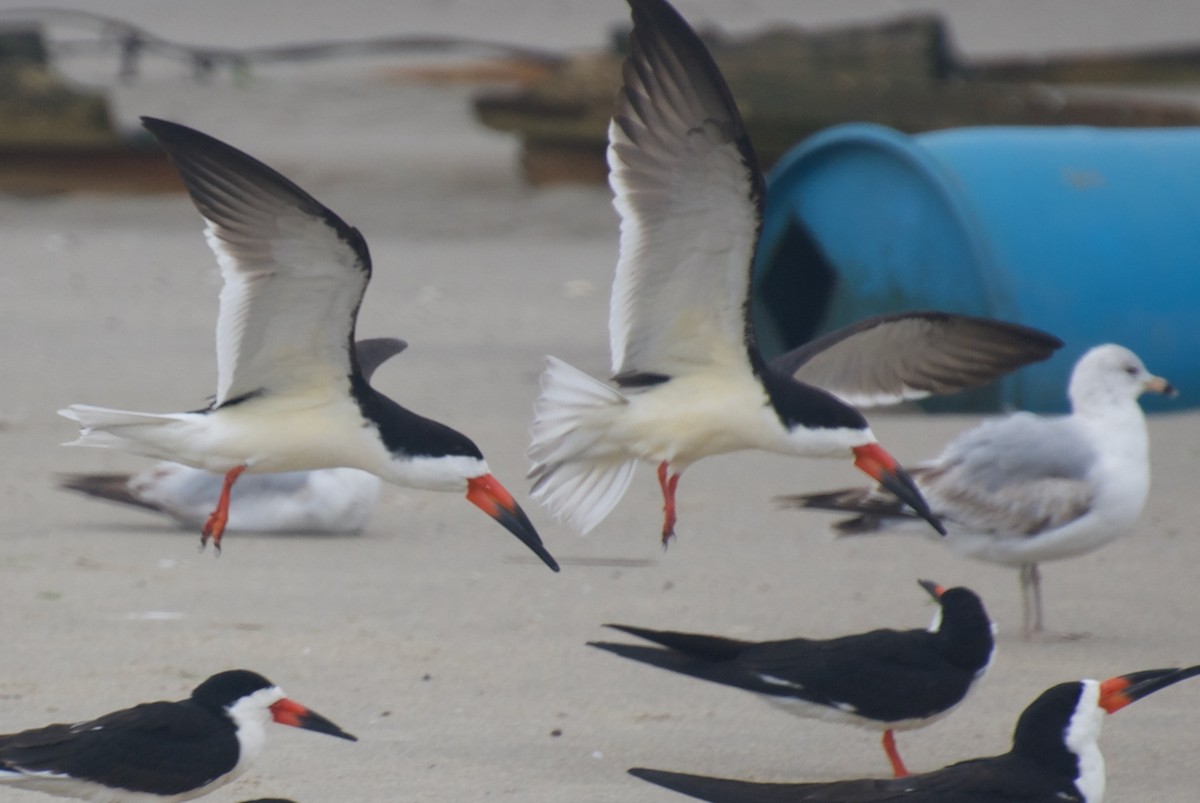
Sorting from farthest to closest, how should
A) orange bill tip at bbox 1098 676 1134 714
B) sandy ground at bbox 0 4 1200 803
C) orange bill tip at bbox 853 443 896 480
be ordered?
orange bill tip at bbox 853 443 896 480 < sandy ground at bbox 0 4 1200 803 < orange bill tip at bbox 1098 676 1134 714

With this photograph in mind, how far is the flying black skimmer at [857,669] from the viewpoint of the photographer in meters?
4.40

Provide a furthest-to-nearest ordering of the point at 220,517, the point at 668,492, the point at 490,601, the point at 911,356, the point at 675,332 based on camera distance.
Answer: the point at 490,601 → the point at 911,356 → the point at 675,332 → the point at 668,492 → the point at 220,517

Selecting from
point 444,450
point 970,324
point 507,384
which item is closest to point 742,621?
point 970,324

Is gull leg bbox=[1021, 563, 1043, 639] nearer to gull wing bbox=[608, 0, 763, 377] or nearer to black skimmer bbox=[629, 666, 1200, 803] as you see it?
gull wing bbox=[608, 0, 763, 377]

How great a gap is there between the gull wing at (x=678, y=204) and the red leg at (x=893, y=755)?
3.13ft

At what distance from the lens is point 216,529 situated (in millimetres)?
4496

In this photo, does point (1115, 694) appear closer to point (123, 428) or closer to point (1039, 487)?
point (1039, 487)

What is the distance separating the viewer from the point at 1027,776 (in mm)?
3805

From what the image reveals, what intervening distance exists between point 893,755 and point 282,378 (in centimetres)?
167

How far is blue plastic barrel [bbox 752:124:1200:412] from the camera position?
8477 mm

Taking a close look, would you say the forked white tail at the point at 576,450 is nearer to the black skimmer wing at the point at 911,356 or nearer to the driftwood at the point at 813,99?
the black skimmer wing at the point at 911,356

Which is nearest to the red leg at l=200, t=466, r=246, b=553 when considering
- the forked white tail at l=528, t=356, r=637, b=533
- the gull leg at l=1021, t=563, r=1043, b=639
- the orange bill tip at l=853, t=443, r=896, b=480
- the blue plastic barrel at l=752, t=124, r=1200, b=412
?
the forked white tail at l=528, t=356, r=637, b=533

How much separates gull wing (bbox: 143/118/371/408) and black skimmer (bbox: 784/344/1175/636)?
188 cm

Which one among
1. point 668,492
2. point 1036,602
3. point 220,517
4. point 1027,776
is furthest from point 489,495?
point 1036,602
